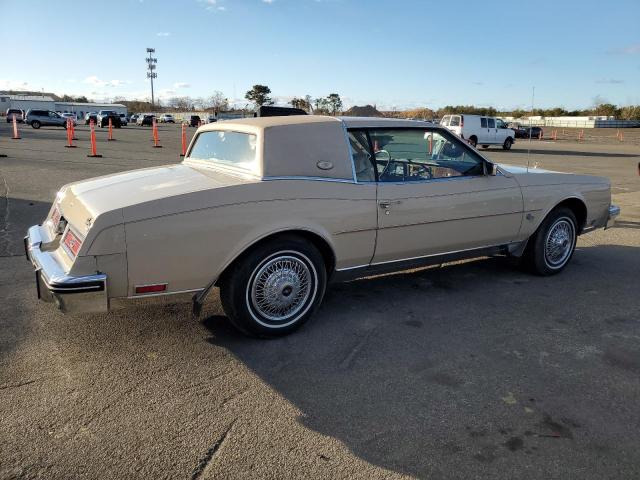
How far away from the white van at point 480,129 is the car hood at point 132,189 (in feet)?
77.8

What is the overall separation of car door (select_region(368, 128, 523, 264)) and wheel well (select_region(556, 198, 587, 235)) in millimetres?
874

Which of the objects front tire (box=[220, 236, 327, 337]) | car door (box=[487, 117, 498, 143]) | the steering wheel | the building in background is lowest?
front tire (box=[220, 236, 327, 337])

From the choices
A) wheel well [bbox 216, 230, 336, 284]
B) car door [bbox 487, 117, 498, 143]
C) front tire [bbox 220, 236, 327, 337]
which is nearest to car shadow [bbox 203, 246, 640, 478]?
front tire [bbox 220, 236, 327, 337]

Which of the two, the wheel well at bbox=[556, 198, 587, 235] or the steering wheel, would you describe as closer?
the steering wheel

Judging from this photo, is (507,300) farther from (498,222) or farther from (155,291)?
(155,291)

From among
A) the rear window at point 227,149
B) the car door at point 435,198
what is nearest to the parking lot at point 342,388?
the car door at point 435,198

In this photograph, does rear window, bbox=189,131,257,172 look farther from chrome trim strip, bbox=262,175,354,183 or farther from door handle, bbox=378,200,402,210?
door handle, bbox=378,200,402,210

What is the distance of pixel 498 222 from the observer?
486cm

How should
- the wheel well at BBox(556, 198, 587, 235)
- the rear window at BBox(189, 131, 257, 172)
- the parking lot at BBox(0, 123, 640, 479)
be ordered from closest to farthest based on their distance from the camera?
the parking lot at BBox(0, 123, 640, 479)
the rear window at BBox(189, 131, 257, 172)
the wheel well at BBox(556, 198, 587, 235)

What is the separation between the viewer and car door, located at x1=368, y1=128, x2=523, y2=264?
4.18m

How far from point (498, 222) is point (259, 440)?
321cm

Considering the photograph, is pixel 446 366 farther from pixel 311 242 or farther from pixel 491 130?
pixel 491 130

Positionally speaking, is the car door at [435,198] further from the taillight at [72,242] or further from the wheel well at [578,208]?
the taillight at [72,242]

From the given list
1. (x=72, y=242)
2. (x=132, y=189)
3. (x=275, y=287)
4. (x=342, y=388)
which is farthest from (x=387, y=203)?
(x=72, y=242)
